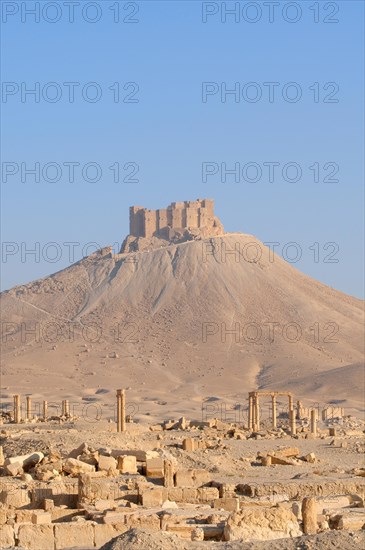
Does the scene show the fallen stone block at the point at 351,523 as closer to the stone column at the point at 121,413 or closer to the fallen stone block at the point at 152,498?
the fallen stone block at the point at 152,498

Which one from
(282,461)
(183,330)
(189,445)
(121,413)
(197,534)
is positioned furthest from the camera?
(183,330)

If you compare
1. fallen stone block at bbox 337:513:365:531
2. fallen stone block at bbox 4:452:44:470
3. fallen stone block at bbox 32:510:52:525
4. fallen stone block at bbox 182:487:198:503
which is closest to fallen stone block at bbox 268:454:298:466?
fallen stone block at bbox 4:452:44:470

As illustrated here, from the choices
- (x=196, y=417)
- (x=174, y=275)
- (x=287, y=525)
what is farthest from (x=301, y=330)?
(x=287, y=525)

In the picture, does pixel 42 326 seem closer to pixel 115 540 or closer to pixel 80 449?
pixel 80 449

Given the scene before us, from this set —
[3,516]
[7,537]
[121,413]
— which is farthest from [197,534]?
[121,413]

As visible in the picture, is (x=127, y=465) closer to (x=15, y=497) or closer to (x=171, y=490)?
(x=171, y=490)

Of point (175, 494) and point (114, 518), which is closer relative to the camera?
point (114, 518)
